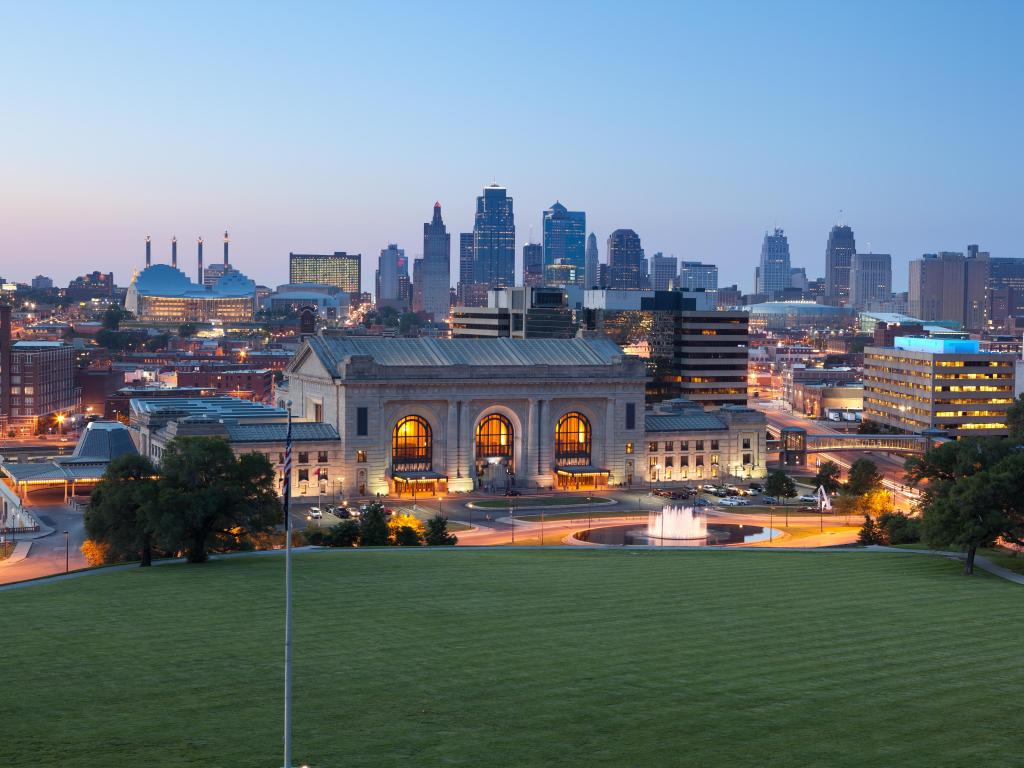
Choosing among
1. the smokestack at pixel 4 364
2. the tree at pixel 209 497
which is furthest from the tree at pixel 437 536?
the smokestack at pixel 4 364

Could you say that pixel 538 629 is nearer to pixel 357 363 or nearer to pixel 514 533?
pixel 514 533

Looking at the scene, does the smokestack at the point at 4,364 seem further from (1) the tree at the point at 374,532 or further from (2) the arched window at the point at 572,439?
(1) the tree at the point at 374,532

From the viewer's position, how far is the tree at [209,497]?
76.8 m

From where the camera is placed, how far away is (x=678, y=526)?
11100 centimetres

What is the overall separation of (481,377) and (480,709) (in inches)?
3755

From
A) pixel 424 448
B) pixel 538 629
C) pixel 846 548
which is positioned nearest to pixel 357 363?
pixel 424 448

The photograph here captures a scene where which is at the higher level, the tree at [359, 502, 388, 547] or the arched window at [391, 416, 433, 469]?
the arched window at [391, 416, 433, 469]

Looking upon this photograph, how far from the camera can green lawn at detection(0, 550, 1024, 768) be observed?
1451 inches

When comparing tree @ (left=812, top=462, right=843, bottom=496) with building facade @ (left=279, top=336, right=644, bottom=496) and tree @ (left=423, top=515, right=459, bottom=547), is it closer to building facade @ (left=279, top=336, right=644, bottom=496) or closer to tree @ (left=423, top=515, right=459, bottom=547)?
building facade @ (left=279, top=336, right=644, bottom=496)

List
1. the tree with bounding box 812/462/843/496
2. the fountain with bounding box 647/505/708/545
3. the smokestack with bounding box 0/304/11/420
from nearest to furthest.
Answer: the fountain with bounding box 647/505/708/545, the tree with bounding box 812/462/843/496, the smokestack with bounding box 0/304/11/420

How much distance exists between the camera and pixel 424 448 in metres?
135

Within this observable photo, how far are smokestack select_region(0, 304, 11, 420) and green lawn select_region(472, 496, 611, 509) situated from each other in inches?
3938

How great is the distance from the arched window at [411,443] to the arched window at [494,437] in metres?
5.76

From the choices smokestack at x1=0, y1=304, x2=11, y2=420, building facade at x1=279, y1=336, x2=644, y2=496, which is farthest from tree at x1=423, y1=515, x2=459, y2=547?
smokestack at x1=0, y1=304, x2=11, y2=420
